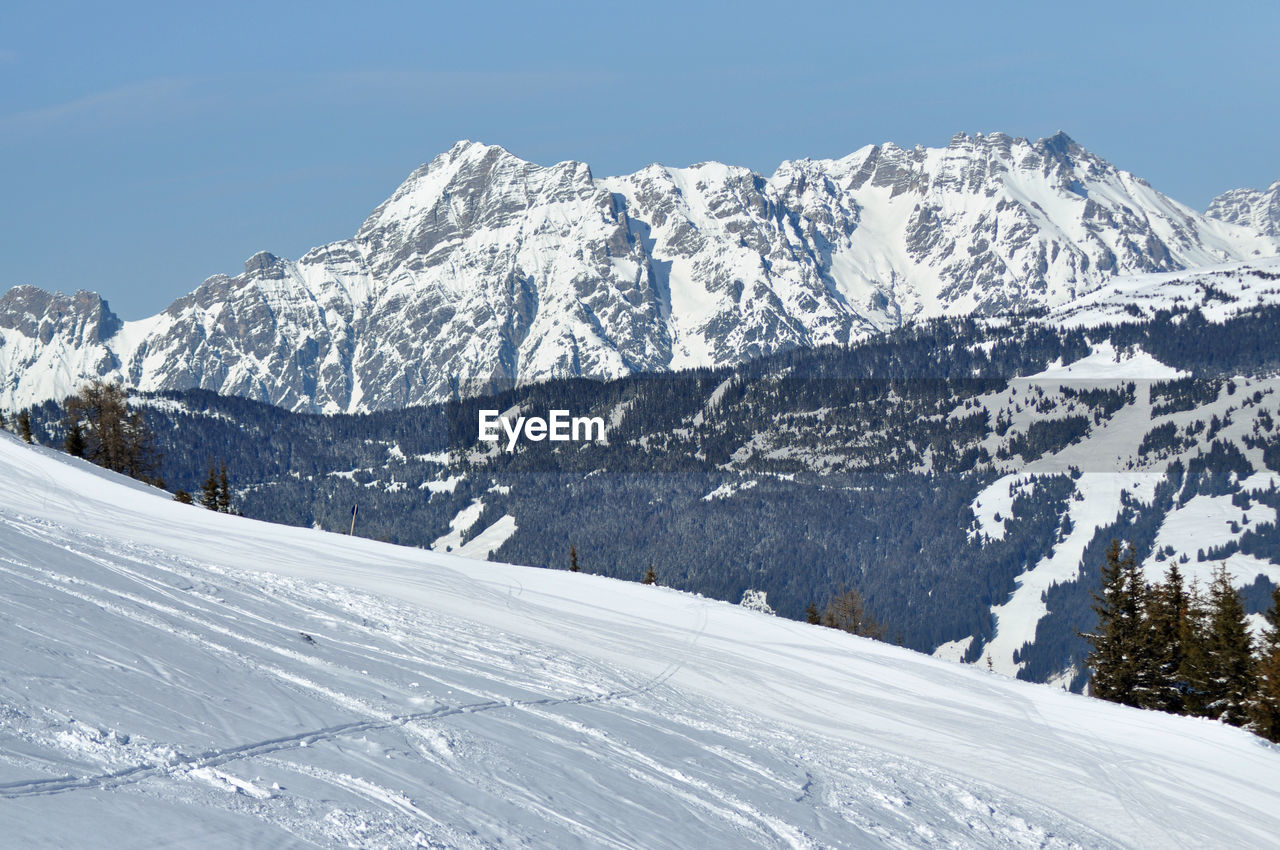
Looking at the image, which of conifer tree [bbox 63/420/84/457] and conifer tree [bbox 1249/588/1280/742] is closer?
conifer tree [bbox 1249/588/1280/742]

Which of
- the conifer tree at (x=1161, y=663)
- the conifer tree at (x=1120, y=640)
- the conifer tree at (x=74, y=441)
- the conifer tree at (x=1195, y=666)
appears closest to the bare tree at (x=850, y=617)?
the conifer tree at (x=1120, y=640)

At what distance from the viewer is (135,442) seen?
8144 cm

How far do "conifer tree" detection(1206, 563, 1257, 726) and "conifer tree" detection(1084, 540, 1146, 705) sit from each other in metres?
3.39

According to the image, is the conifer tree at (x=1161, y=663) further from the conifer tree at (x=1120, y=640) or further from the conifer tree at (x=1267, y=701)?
the conifer tree at (x=1267, y=701)

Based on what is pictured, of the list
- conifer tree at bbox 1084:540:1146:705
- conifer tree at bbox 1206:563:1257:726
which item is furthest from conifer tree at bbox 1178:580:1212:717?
conifer tree at bbox 1084:540:1146:705

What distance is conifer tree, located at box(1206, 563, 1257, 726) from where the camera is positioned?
4444 cm

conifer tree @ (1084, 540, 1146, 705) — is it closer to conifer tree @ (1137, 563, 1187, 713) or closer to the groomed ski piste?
conifer tree @ (1137, 563, 1187, 713)

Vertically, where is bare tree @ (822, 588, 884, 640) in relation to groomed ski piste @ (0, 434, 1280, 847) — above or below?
above

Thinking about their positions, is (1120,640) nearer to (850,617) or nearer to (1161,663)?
(1161,663)

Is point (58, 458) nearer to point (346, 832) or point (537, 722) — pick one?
point (537, 722)

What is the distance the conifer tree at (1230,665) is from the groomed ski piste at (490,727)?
14.5 metres

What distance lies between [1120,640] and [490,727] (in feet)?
129

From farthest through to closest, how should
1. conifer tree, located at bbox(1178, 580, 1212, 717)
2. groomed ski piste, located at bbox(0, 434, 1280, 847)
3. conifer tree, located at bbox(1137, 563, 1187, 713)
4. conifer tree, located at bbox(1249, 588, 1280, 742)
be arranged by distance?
conifer tree, located at bbox(1137, 563, 1187, 713) < conifer tree, located at bbox(1178, 580, 1212, 717) < conifer tree, located at bbox(1249, 588, 1280, 742) < groomed ski piste, located at bbox(0, 434, 1280, 847)

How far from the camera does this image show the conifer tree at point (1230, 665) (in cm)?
4444
